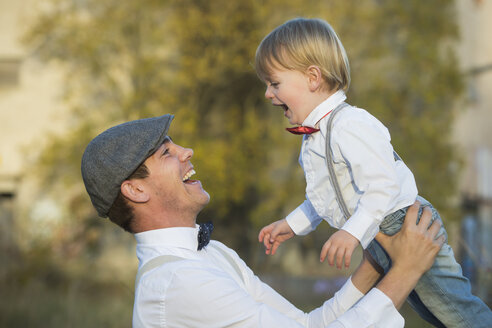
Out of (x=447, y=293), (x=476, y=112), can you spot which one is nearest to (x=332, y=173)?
(x=447, y=293)

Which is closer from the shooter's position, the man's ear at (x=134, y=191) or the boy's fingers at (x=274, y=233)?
the man's ear at (x=134, y=191)

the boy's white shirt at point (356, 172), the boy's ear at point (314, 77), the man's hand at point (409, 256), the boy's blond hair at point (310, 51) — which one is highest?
the boy's blond hair at point (310, 51)

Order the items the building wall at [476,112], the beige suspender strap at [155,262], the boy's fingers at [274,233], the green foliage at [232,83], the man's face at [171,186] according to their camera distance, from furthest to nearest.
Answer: the building wall at [476,112]
the green foliage at [232,83]
the boy's fingers at [274,233]
the man's face at [171,186]
the beige suspender strap at [155,262]

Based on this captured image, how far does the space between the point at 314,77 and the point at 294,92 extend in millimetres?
99

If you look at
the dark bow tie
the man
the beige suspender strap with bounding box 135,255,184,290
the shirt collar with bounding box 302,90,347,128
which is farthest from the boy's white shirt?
the beige suspender strap with bounding box 135,255,184,290

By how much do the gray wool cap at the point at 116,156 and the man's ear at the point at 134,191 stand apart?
27 mm

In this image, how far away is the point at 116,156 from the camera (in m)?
2.41

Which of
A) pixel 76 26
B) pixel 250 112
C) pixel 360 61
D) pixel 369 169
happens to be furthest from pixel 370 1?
pixel 369 169

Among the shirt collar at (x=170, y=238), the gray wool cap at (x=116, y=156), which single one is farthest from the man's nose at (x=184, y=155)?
the shirt collar at (x=170, y=238)

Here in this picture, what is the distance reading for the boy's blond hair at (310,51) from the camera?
2516 mm

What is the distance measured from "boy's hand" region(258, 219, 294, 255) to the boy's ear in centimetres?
62

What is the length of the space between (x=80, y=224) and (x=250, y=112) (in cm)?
333

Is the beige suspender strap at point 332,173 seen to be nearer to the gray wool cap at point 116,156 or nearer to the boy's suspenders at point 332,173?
the boy's suspenders at point 332,173

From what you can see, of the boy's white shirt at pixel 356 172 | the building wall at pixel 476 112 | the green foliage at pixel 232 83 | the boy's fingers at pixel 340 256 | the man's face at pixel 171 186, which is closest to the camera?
the boy's fingers at pixel 340 256
